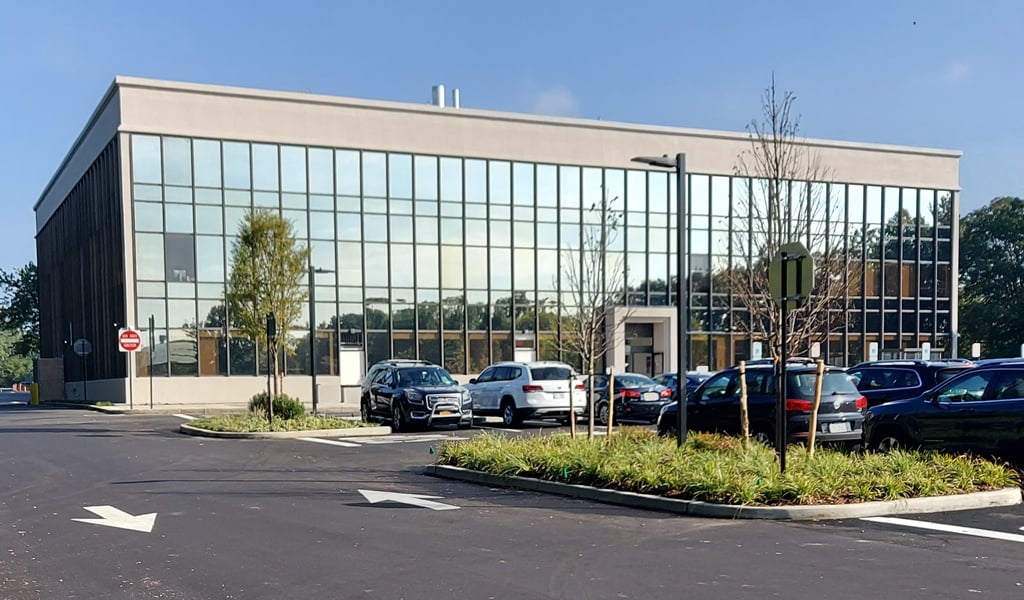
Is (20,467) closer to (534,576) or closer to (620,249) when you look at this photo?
(534,576)

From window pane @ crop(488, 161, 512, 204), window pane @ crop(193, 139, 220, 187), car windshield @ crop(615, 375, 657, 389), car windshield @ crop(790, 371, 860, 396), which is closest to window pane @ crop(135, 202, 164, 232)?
window pane @ crop(193, 139, 220, 187)

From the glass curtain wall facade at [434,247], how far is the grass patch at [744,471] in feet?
84.2

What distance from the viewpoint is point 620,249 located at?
4488cm

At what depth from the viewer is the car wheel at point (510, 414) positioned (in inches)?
944

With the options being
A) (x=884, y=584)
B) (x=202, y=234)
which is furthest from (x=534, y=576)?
(x=202, y=234)

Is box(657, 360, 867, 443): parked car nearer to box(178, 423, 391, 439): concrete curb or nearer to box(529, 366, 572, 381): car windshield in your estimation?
box(529, 366, 572, 381): car windshield

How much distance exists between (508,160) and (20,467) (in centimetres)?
3086

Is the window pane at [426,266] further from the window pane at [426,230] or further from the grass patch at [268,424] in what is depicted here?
the grass patch at [268,424]

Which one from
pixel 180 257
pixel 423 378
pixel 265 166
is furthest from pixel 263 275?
pixel 265 166

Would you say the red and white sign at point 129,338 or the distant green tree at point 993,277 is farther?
the distant green tree at point 993,277

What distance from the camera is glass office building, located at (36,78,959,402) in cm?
3891

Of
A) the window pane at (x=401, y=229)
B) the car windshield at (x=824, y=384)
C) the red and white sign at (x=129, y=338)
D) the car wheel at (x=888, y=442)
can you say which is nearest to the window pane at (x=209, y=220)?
the red and white sign at (x=129, y=338)

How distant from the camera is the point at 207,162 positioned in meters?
39.2

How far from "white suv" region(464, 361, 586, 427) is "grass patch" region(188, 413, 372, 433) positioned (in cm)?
370
